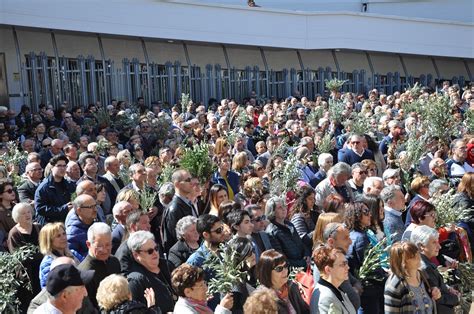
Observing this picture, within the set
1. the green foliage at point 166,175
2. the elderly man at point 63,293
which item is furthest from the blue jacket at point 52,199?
the elderly man at point 63,293

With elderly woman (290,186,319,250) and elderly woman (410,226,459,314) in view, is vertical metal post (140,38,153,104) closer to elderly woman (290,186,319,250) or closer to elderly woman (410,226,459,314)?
elderly woman (290,186,319,250)

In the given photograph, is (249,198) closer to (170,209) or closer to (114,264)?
(170,209)

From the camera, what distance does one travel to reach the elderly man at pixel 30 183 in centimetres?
1054

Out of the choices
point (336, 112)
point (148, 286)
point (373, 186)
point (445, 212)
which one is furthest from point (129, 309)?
point (336, 112)

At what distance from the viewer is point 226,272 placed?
263 inches

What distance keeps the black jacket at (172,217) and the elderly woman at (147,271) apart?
72.1 inches

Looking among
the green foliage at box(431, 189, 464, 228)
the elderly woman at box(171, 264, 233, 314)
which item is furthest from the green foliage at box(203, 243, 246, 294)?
the green foliage at box(431, 189, 464, 228)

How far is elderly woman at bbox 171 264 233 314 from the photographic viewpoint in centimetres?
623

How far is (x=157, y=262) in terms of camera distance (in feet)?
22.7

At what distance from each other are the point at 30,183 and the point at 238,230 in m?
3.81

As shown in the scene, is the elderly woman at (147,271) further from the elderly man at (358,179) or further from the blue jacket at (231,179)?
the elderly man at (358,179)

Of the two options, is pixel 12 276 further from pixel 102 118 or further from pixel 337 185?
pixel 102 118

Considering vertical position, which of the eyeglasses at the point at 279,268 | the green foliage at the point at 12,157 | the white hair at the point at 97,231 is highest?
the white hair at the point at 97,231

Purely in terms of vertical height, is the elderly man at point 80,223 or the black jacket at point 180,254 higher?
the elderly man at point 80,223
